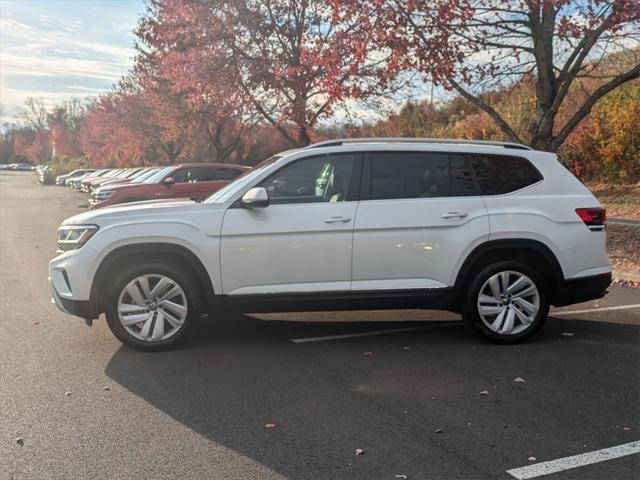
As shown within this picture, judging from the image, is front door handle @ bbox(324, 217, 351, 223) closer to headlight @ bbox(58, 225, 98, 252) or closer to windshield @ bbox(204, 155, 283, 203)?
windshield @ bbox(204, 155, 283, 203)

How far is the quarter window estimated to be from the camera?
5445mm

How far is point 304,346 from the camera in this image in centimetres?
561

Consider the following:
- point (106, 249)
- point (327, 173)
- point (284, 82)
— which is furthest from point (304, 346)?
point (284, 82)

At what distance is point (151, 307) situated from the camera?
5363 mm

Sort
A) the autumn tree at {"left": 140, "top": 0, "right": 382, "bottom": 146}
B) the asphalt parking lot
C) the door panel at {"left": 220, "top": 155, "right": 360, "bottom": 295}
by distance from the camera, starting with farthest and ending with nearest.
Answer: the autumn tree at {"left": 140, "top": 0, "right": 382, "bottom": 146} < the door panel at {"left": 220, "top": 155, "right": 360, "bottom": 295} < the asphalt parking lot

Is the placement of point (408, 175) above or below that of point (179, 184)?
above

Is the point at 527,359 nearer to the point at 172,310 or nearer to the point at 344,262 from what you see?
the point at 344,262

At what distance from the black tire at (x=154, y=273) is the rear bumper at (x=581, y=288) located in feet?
11.0

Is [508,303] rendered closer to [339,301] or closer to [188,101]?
[339,301]

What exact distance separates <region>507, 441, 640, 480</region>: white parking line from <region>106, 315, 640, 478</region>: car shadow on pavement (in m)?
0.12

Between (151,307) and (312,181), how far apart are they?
1.84 metres

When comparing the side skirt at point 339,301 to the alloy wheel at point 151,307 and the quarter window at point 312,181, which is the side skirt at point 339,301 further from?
the quarter window at point 312,181

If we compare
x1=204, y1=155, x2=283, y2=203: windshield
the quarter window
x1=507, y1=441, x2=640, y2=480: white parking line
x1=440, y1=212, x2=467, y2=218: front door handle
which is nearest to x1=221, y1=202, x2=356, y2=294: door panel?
the quarter window

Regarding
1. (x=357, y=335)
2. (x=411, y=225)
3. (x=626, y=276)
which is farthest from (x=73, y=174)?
(x=411, y=225)
